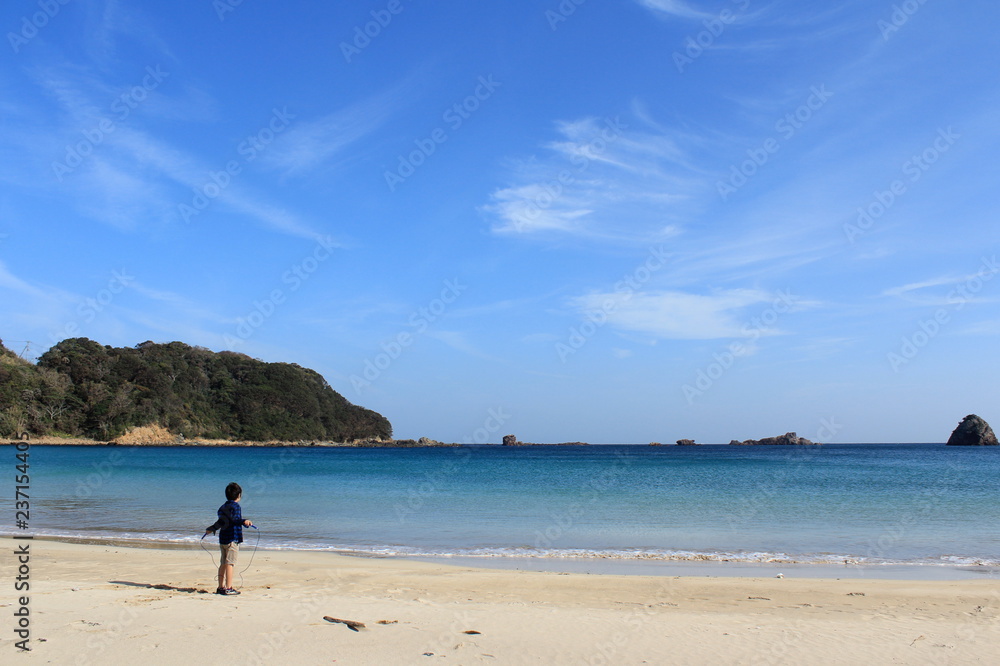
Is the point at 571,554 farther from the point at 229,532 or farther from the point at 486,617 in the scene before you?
the point at 229,532

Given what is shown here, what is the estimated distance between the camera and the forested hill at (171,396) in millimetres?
100188

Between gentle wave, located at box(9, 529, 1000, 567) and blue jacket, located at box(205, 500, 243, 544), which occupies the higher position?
blue jacket, located at box(205, 500, 243, 544)

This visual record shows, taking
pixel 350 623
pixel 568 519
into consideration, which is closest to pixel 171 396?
pixel 568 519

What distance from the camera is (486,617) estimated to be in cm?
803

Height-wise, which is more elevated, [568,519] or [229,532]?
[229,532]

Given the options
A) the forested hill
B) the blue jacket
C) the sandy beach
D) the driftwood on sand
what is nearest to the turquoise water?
the sandy beach

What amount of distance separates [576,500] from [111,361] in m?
111

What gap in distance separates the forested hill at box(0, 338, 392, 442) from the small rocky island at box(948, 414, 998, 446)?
4985 inches

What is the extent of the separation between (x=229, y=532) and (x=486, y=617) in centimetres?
379

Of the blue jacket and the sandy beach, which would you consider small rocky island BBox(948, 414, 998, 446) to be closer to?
the sandy beach

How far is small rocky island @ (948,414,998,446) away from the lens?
12662 centimetres

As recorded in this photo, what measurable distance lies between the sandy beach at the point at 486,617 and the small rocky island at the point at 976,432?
145 metres

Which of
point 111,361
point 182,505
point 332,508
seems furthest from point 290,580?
point 111,361

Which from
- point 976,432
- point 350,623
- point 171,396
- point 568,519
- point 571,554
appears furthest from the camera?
point 976,432
